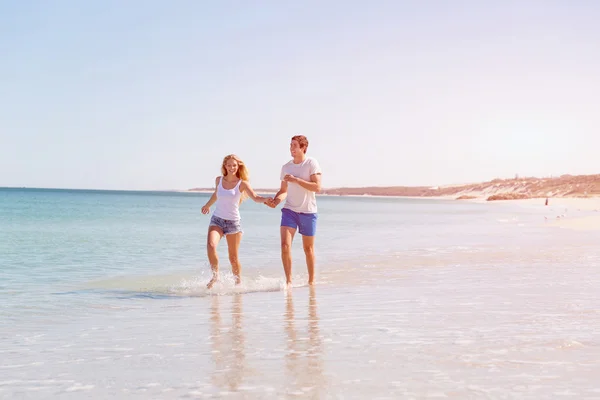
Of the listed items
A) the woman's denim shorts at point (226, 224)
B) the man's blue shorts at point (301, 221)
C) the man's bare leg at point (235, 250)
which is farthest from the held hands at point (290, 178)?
the man's bare leg at point (235, 250)

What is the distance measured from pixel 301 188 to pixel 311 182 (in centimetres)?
19

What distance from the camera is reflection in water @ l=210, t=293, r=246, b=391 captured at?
3766 millimetres

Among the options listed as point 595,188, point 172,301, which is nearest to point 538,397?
point 172,301

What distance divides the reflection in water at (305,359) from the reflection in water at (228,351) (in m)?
0.32

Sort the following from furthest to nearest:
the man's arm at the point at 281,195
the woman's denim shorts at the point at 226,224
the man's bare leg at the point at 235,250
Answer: the man's bare leg at the point at 235,250 < the woman's denim shorts at the point at 226,224 < the man's arm at the point at 281,195

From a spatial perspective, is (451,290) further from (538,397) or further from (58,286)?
(58,286)

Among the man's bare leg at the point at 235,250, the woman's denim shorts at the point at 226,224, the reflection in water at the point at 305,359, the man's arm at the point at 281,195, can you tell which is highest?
the man's arm at the point at 281,195

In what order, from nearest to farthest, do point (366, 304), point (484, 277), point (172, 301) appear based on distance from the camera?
point (366, 304)
point (172, 301)
point (484, 277)

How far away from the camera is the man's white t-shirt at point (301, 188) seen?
8281 mm

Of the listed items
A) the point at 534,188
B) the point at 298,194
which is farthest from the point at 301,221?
the point at 534,188

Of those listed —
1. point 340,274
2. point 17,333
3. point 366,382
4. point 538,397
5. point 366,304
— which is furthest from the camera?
point 340,274

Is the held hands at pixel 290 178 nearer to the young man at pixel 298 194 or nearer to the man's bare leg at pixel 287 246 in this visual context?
the young man at pixel 298 194

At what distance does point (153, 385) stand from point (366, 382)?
1246mm

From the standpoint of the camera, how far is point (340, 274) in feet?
33.5
